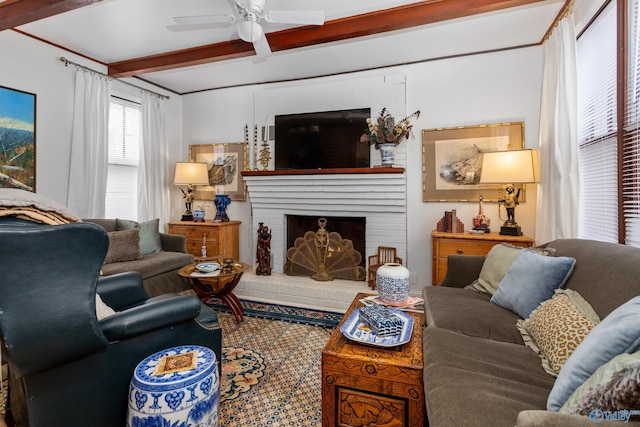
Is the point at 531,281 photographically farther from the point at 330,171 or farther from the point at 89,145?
the point at 89,145

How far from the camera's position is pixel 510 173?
278 cm

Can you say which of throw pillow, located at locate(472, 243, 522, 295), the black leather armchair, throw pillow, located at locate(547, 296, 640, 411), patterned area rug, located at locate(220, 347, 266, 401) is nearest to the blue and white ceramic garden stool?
the black leather armchair

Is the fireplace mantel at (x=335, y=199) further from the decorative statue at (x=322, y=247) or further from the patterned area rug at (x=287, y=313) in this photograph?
the patterned area rug at (x=287, y=313)

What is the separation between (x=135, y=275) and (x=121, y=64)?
2.78 meters

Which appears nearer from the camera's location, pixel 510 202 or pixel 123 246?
pixel 510 202

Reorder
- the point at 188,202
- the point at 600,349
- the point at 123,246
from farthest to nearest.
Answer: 1. the point at 188,202
2. the point at 123,246
3. the point at 600,349

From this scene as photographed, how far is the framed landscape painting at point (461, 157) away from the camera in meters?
3.24

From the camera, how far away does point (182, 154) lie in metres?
4.65

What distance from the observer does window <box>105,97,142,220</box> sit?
3785 millimetres

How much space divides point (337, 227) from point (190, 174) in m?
1.99

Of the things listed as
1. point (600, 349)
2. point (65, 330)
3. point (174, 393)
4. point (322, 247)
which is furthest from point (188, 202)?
point (600, 349)

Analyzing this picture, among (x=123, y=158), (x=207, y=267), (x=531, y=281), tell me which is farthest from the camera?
(x=123, y=158)

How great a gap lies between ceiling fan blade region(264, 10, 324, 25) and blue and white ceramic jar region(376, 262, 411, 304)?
5.66 ft

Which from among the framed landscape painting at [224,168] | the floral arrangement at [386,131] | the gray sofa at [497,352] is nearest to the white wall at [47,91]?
the framed landscape painting at [224,168]
